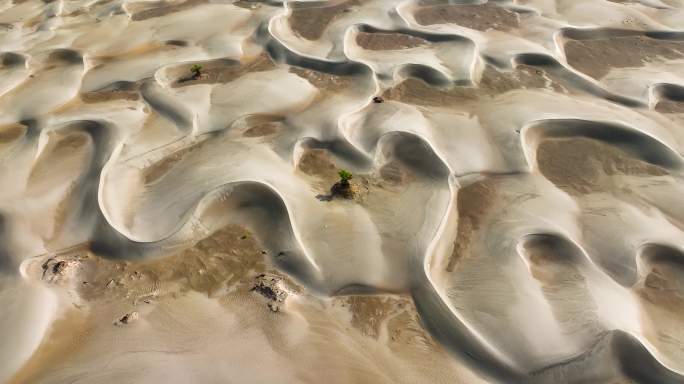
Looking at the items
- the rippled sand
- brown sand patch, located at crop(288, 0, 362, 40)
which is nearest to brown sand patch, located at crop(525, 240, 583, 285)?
the rippled sand

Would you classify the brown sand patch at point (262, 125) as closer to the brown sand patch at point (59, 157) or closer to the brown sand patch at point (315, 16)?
the brown sand patch at point (59, 157)

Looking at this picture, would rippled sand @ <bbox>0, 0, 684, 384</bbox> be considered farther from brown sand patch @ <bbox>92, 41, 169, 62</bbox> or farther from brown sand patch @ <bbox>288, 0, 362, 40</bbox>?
brown sand patch @ <bbox>288, 0, 362, 40</bbox>

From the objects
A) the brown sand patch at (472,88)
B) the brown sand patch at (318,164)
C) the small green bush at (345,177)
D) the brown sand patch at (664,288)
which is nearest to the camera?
the brown sand patch at (664,288)

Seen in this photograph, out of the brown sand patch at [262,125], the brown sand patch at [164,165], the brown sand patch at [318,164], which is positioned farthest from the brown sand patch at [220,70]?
the brown sand patch at [318,164]

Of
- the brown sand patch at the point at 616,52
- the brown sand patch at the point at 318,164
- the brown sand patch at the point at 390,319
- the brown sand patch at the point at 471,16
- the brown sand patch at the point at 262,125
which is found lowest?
the brown sand patch at the point at 390,319

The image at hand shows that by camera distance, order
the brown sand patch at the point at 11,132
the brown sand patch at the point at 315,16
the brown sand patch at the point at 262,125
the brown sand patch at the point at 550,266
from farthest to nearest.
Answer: the brown sand patch at the point at 315,16 → the brown sand patch at the point at 11,132 → the brown sand patch at the point at 262,125 → the brown sand patch at the point at 550,266
